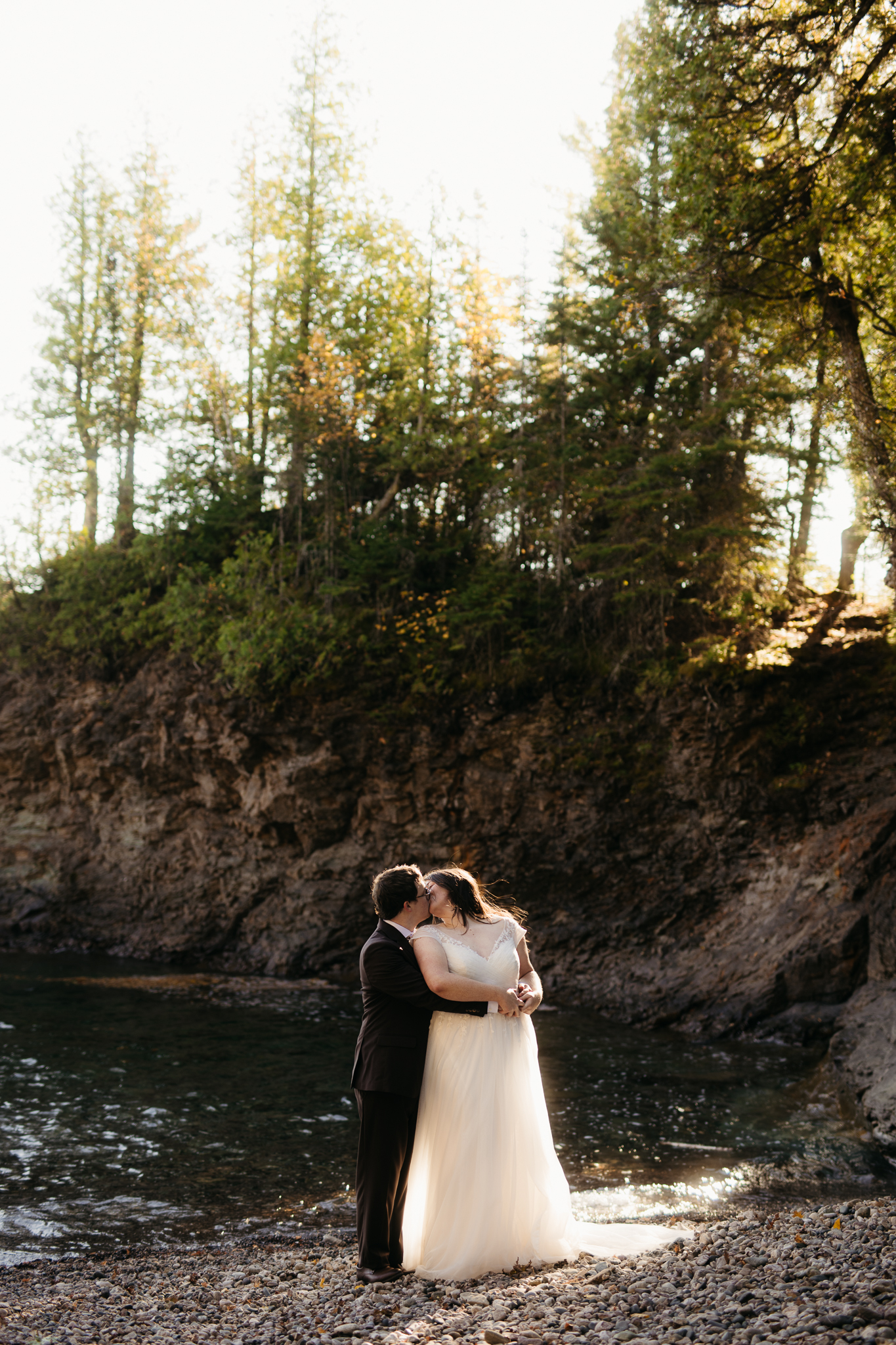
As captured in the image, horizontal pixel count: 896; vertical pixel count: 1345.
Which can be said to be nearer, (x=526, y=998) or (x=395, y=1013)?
(x=395, y=1013)

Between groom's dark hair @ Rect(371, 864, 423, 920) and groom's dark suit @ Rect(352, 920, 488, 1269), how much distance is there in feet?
0.44

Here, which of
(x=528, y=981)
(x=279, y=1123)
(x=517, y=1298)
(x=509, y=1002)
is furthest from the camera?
(x=279, y=1123)

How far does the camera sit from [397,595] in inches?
803

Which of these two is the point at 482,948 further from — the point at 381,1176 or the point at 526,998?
the point at 381,1176

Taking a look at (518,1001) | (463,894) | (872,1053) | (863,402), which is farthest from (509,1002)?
(863,402)

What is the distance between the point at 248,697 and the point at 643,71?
45.2ft

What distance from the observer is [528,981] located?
5910mm

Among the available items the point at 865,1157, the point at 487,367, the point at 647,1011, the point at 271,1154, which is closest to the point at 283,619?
the point at 487,367

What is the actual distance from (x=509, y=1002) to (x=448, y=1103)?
2.38 ft

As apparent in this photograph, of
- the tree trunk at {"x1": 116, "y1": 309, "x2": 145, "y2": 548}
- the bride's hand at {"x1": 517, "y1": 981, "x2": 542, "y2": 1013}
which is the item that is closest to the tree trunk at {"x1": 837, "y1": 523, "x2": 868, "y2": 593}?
the bride's hand at {"x1": 517, "y1": 981, "x2": 542, "y2": 1013}

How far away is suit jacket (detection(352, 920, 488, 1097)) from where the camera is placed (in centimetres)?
544

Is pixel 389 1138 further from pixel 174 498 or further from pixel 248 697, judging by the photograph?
pixel 174 498

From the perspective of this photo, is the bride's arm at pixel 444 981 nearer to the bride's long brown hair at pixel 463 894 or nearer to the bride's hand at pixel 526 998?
the bride's hand at pixel 526 998

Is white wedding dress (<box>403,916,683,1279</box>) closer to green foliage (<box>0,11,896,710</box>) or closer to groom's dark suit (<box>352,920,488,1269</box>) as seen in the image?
groom's dark suit (<box>352,920,488,1269</box>)
